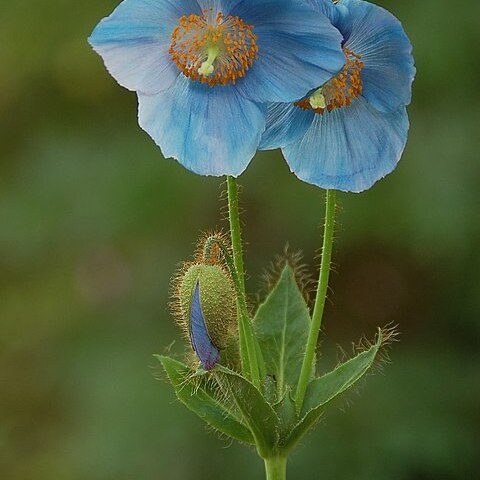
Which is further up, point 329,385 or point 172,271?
point 329,385

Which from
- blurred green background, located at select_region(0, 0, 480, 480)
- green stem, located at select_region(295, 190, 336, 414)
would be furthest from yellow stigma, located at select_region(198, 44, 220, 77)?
blurred green background, located at select_region(0, 0, 480, 480)

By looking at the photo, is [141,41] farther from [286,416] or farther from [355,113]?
[286,416]

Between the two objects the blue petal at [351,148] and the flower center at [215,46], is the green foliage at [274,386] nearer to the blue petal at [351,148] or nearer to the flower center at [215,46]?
the blue petal at [351,148]

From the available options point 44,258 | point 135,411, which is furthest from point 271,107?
point 44,258

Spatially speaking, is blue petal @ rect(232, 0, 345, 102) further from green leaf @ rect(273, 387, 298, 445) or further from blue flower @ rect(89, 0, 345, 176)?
green leaf @ rect(273, 387, 298, 445)

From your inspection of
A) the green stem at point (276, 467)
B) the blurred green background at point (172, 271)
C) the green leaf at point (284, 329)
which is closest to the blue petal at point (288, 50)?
the green leaf at point (284, 329)

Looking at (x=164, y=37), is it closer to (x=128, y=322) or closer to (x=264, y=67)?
(x=264, y=67)

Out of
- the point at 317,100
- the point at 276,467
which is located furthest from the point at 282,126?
the point at 276,467
